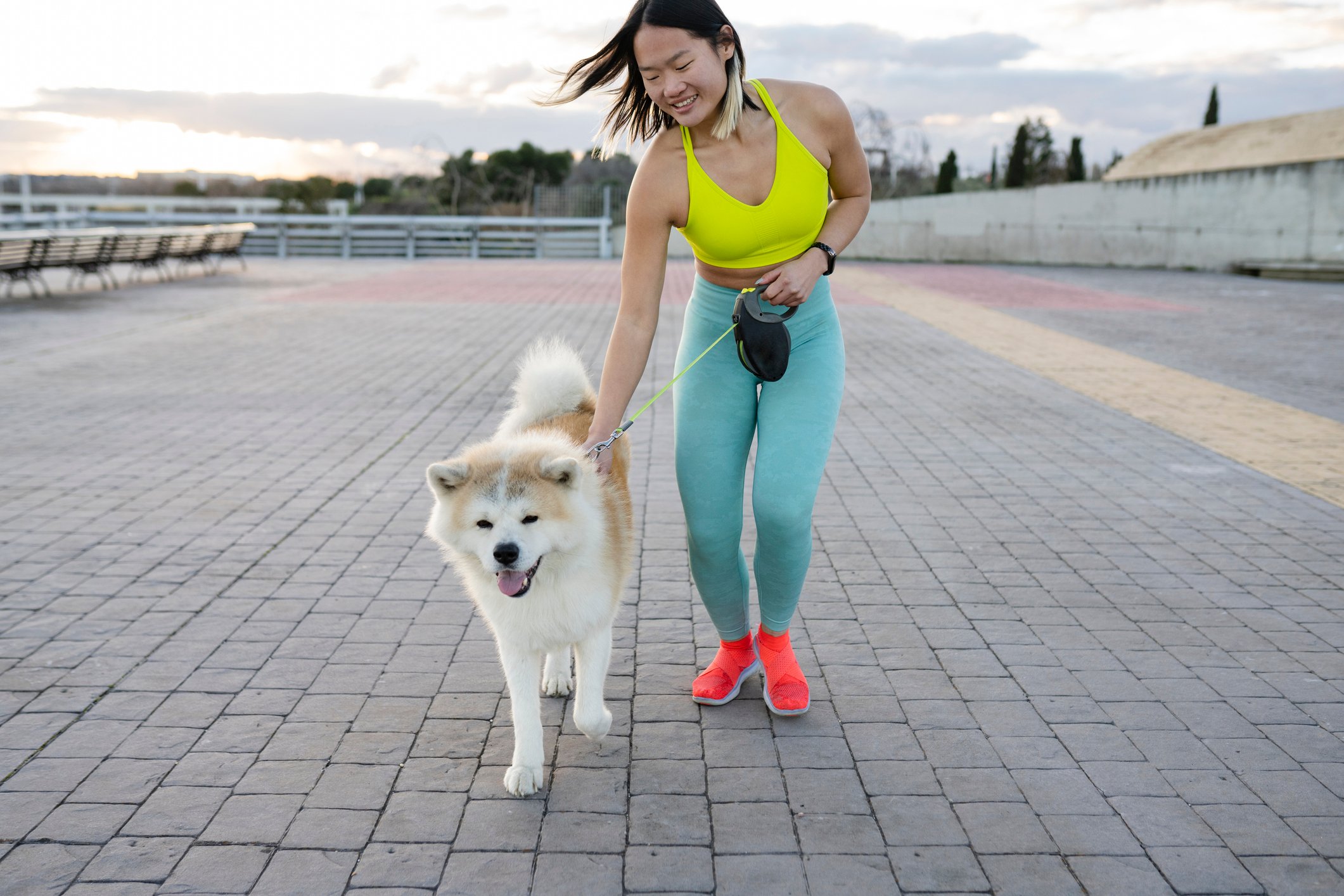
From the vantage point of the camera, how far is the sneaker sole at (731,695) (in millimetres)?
3834

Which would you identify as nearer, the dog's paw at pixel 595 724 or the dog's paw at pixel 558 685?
the dog's paw at pixel 595 724

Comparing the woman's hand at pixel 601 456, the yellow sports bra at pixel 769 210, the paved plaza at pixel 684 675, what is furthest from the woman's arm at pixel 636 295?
the paved plaza at pixel 684 675

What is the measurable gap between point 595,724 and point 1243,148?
1304 inches

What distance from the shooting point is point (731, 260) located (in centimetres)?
358

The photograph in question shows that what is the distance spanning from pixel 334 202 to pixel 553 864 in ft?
116

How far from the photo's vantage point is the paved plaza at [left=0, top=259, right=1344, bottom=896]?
9.59 ft

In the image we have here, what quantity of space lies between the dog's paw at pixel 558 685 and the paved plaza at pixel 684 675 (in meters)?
0.05

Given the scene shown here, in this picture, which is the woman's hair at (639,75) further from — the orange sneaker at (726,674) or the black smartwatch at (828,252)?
the orange sneaker at (726,674)

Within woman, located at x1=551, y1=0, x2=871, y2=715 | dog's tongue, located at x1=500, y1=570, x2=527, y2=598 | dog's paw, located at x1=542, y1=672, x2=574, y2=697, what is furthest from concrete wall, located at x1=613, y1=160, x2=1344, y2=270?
dog's tongue, located at x1=500, y1=570, x2=527, y2=598

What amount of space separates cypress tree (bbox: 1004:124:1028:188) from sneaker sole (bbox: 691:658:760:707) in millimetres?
32101

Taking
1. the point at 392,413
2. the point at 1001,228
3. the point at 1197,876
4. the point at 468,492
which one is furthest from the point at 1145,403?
the point at 1001,228

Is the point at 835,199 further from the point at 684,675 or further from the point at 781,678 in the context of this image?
the point at 684,675

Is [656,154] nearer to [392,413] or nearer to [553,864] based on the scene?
[553,864]

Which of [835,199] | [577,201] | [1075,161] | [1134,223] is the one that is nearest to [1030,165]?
[1075,161]
